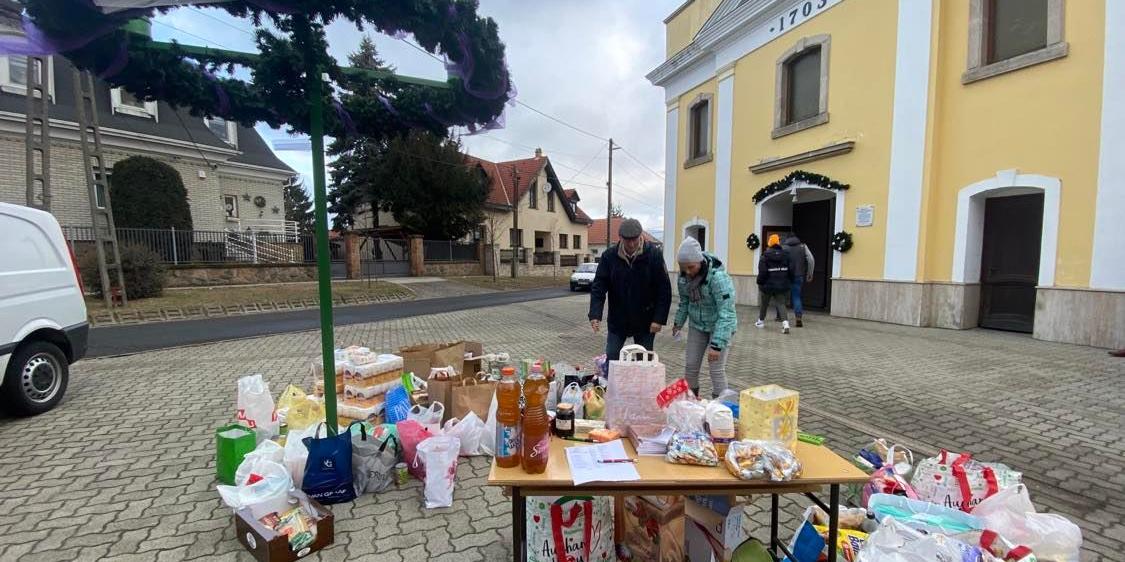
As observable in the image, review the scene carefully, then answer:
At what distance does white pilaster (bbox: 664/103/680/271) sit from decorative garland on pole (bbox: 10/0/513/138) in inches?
576

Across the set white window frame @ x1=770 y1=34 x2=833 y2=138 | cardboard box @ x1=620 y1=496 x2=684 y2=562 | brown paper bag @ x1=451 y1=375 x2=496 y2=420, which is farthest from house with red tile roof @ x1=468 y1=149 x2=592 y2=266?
cardboard box @ x1=620 y1=496 x2=684 y2=562

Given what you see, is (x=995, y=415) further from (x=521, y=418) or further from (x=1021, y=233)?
(x=1021, y=233)

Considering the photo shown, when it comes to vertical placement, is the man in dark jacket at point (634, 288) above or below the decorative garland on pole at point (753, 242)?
below

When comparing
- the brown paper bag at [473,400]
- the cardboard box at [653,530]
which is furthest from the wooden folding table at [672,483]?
the brown paper bag at [473,400]

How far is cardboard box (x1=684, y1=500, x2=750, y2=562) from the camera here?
7.31ft

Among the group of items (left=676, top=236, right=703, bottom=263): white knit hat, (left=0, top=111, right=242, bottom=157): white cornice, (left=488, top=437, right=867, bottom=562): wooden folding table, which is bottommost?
(left=488, top=437, right=867, bottom=562): wooden folding table

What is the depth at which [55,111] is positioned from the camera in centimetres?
1747


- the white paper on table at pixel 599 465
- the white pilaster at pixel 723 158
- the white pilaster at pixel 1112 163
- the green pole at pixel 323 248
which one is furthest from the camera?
the white pilaster at pixel 723 158

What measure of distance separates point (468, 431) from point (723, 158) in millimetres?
13561

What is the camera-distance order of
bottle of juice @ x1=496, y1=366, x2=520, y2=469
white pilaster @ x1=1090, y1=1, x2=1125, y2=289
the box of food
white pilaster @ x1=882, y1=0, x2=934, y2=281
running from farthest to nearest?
white pilaster @ x1=882, y1=0, x2=934, y2=281
white pilaster @ x1=1090, y1=1, x2=1125, y2=289
the box of food
bottle of juice @ x1=496, y1=366, x2=520, y2=469

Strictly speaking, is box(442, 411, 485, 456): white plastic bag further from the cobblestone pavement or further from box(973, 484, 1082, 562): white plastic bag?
box(973, 484, 1082, 562): white plastic bag

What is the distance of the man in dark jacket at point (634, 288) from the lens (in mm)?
4508

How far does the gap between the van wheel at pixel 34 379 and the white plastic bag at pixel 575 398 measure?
17.0 feet

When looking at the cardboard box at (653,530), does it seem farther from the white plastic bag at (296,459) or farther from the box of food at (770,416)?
the white plastic bag at (296,459)
